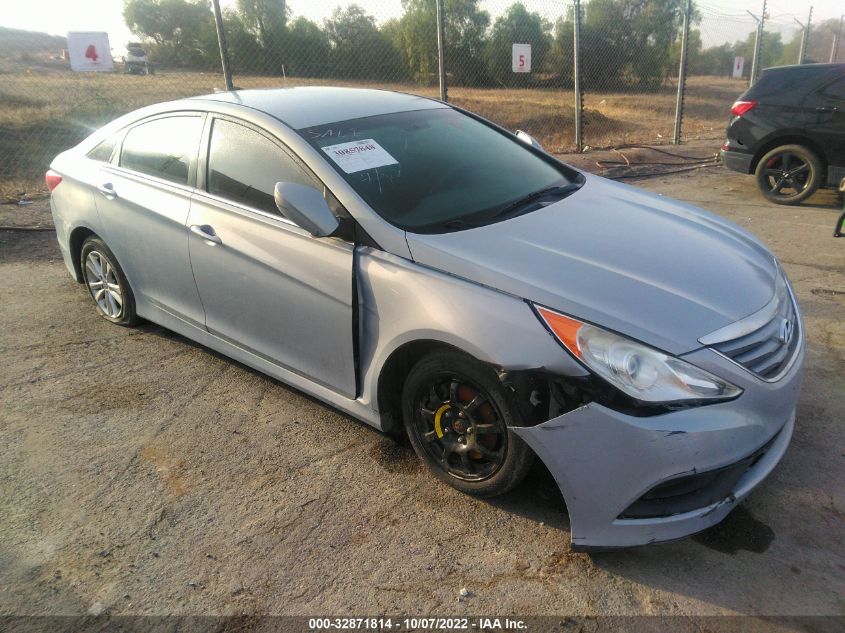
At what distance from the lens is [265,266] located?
3174mm

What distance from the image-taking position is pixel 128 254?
4090 millimetres

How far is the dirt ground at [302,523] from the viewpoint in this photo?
2.31 metres

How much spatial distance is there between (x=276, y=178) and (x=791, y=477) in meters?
2.73

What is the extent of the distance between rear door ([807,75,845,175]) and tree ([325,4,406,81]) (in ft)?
19.7

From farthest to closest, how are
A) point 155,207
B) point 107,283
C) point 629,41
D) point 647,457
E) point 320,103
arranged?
point 629,41 < point 107,283 < point 155,207 < point 320,103 < point 647,457

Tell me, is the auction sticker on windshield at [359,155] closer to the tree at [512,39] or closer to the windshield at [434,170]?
the windshield at [434,170]

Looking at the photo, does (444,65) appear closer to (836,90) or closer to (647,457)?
(836,90)

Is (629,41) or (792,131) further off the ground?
(629,41)

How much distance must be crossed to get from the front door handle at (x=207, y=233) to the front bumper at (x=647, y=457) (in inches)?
76.6

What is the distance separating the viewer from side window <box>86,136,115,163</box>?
427cm

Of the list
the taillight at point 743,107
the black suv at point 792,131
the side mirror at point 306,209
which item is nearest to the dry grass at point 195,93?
the taillight at point 743,107

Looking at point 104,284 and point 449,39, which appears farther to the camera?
point 449,39

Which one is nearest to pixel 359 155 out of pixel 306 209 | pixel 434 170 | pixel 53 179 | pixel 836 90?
pixel 434 170

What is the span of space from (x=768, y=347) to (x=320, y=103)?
2.53 metres
